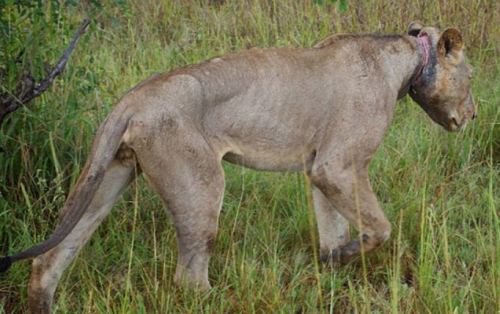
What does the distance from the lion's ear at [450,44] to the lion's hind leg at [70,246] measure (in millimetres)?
1708

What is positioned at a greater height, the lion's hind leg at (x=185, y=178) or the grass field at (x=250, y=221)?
the lion's hind leg at (x=185, y=178)

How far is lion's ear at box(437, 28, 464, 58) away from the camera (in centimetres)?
436

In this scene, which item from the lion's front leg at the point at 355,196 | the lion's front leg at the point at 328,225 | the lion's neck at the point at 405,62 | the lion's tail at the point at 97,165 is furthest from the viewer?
the lion's front leg at the point at 328,225

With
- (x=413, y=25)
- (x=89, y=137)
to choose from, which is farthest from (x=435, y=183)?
(x=89, y=137)

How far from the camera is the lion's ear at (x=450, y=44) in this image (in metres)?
Result: 4.36

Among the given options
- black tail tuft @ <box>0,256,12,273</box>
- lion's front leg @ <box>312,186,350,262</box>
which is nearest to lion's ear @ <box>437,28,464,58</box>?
lion's front leg @ <box>312,186,350,262</box>

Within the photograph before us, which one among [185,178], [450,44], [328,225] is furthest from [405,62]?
[185,178]

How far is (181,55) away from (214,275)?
8.91 feet

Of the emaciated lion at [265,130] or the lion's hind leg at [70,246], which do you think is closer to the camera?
the emaciated lion at [265,130]

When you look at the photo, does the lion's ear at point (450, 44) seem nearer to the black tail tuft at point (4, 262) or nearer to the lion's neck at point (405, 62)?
the lion's neck at point (405, 62)

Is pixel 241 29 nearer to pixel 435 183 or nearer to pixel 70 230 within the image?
pixel 435 183

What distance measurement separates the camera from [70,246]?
3742mm

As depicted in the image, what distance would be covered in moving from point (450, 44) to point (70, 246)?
2.11 m

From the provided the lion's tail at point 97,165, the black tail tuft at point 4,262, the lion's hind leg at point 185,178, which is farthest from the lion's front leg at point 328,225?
the black tail tuft at point 4,262
